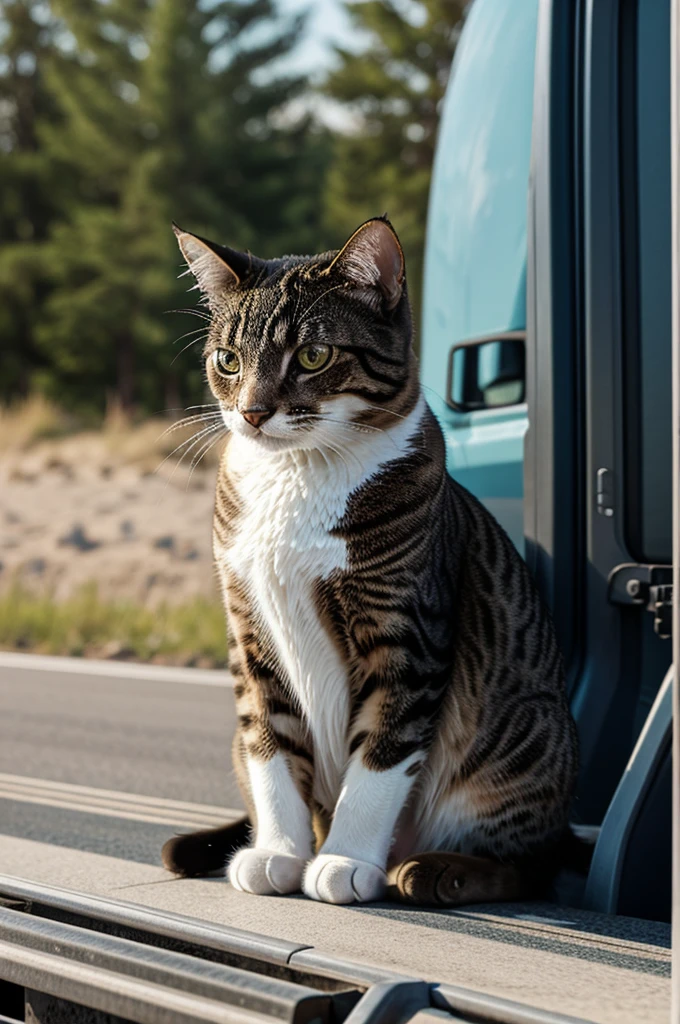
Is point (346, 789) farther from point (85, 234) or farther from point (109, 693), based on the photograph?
point (85, 234)

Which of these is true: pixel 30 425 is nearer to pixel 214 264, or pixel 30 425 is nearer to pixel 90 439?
pixel 90 439

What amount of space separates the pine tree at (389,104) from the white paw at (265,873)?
22.6 meters

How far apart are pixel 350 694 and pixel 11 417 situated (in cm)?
1670

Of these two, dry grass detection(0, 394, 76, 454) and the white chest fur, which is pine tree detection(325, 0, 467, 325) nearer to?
dry grass detection(0, 394, 76, 454)

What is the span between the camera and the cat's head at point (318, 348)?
2.53 meters

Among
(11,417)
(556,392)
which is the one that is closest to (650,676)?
(556,392)

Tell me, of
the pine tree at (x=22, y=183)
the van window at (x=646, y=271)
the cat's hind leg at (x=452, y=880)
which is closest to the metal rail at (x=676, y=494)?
the cat's hind leg at (x=452, y=880)

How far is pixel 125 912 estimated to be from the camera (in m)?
1.95

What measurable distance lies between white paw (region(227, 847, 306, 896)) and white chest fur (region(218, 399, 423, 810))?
26cm

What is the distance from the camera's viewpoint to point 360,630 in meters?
2.53

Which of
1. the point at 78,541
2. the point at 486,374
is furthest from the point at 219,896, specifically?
the point at 78,541

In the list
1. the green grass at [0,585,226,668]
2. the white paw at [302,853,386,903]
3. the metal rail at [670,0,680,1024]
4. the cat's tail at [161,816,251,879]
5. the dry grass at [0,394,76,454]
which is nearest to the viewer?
the metal rail at [670,0,680,1024]

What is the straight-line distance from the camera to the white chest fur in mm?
2535

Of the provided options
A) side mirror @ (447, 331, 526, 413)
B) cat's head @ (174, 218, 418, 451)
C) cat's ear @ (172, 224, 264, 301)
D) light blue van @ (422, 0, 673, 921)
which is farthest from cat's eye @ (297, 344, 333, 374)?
side mirror @ (447, 331, 526, 413)
